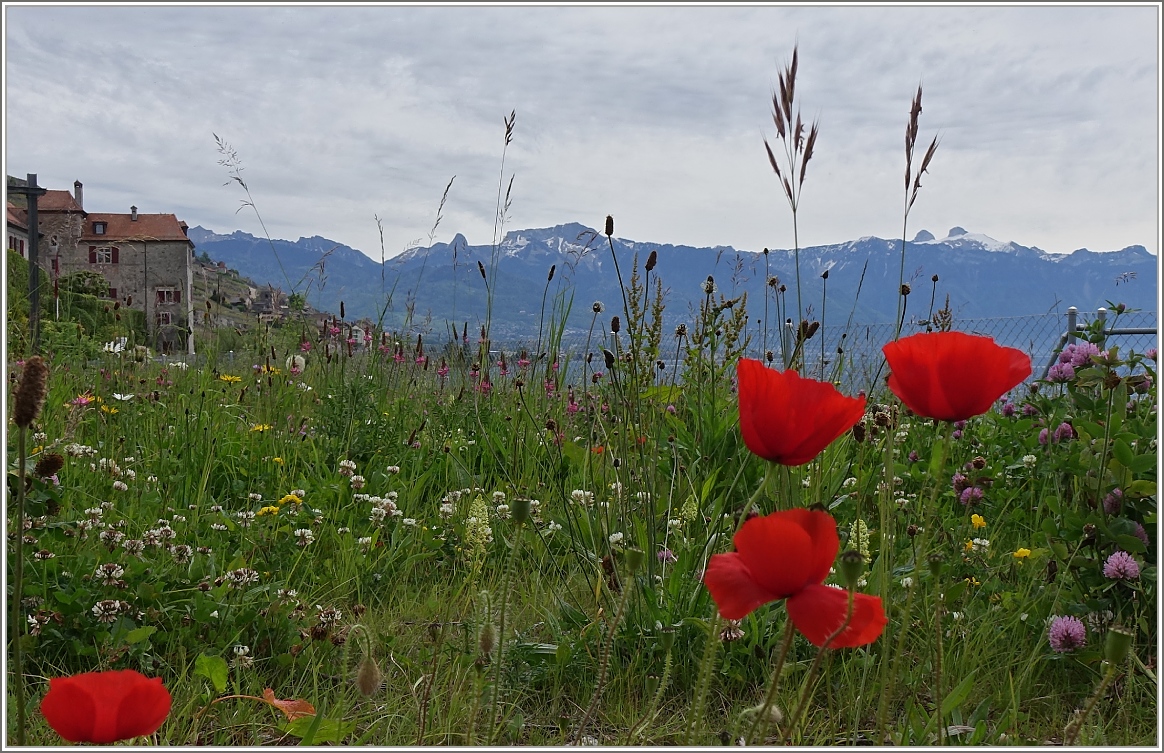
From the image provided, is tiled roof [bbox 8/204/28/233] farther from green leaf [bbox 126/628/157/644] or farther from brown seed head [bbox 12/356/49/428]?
brown seed head [bbox 12/356/49/428]

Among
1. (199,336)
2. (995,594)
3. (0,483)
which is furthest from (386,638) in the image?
(199,336)

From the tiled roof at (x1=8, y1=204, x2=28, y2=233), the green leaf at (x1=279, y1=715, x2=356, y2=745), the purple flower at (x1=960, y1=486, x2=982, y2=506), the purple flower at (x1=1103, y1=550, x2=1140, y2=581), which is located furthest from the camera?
the tiled roof at (x1=8, y1=204, x2=28, y2=233)

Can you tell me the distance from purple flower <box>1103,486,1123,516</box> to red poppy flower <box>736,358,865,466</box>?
118cm

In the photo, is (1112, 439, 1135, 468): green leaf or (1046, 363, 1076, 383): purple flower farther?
(1046, 363, 1076, 383): purple flower

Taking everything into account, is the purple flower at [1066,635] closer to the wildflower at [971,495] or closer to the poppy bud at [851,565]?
the wildflower at [971,495]

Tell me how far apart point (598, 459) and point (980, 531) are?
112 cm

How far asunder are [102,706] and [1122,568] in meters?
1.71

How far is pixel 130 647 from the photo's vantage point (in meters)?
1.48

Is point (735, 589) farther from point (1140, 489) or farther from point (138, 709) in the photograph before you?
point (1140, 489)

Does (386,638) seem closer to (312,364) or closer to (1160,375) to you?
(1160,375)

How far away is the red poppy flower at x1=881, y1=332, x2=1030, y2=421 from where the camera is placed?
2.86 ft

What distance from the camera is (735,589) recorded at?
72 cm

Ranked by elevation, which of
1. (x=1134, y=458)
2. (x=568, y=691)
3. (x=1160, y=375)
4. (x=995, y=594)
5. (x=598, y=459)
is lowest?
(x=568, y=691)

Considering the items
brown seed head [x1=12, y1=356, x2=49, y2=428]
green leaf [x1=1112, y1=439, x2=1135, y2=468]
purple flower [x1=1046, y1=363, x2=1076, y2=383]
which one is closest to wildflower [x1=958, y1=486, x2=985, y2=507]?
purple flower [x1=1046, y1=363, x2=1076, y2=383]
